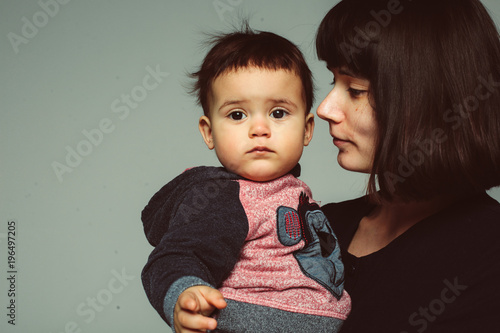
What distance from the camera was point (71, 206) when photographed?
2434mm

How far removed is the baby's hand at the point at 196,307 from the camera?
3.01ft

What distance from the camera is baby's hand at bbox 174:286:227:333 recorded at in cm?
92

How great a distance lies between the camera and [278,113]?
128 centimetres

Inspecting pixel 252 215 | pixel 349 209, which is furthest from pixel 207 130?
pixel 349 209

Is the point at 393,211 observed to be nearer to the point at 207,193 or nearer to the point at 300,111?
the point at 300,111

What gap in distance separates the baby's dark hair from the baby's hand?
1.83 ft

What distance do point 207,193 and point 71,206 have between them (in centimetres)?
144

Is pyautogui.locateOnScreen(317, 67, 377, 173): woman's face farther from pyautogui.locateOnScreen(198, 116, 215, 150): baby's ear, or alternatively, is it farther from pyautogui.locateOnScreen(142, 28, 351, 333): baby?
pyautogui.locateOnScreen(198, 116, 215, 150): baby's ear

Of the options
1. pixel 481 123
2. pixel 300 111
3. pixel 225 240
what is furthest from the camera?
pixel 300 111

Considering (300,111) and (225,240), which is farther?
(300,111)

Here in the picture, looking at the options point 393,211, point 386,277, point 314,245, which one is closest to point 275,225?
point 314,245

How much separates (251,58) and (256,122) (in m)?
0.16

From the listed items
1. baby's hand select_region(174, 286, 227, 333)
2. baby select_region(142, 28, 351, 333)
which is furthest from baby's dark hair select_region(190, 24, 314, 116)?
baby's hand select_region(174, 286, 227, 333)

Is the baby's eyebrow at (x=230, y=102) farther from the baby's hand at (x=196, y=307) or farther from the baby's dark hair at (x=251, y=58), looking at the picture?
A: the baby's hand at (x=196, y=307)
